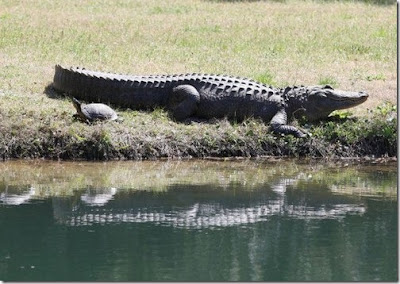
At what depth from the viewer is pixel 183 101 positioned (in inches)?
525

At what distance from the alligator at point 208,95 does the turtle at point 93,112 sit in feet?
2.46

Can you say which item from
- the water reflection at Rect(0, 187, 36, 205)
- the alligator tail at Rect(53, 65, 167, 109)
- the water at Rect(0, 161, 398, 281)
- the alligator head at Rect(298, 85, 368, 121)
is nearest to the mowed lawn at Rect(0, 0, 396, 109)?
the alligator tail at Rect(53, 65, 167, 109)

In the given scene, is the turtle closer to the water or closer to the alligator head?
the water

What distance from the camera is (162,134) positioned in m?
12.6

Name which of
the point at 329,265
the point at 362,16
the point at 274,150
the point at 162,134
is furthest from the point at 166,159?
the point at 362,16

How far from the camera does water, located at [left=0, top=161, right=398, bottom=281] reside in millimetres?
7938

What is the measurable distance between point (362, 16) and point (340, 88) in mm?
5451

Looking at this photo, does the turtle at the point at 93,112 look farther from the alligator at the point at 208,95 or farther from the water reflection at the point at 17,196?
the water reflection at the point at 17,196

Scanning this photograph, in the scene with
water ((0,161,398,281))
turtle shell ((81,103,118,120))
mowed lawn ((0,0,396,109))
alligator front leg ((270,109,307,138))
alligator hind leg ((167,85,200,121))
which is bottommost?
water ((0,161,398,281))

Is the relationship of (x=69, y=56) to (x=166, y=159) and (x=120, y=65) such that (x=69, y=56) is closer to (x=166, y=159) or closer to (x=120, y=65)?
(x=120, y=65)

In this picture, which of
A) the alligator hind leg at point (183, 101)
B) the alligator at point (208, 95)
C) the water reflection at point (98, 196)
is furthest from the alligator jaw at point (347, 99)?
the water reflection at point (98, 196)

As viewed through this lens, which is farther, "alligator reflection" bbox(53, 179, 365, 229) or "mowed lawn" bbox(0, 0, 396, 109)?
"mowed lawn" bbox(0, 0, 396, 109)

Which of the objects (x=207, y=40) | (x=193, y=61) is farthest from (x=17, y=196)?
(x=207, y=40)

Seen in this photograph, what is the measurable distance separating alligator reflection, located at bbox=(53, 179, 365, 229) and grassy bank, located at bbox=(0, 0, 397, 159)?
1721mm
